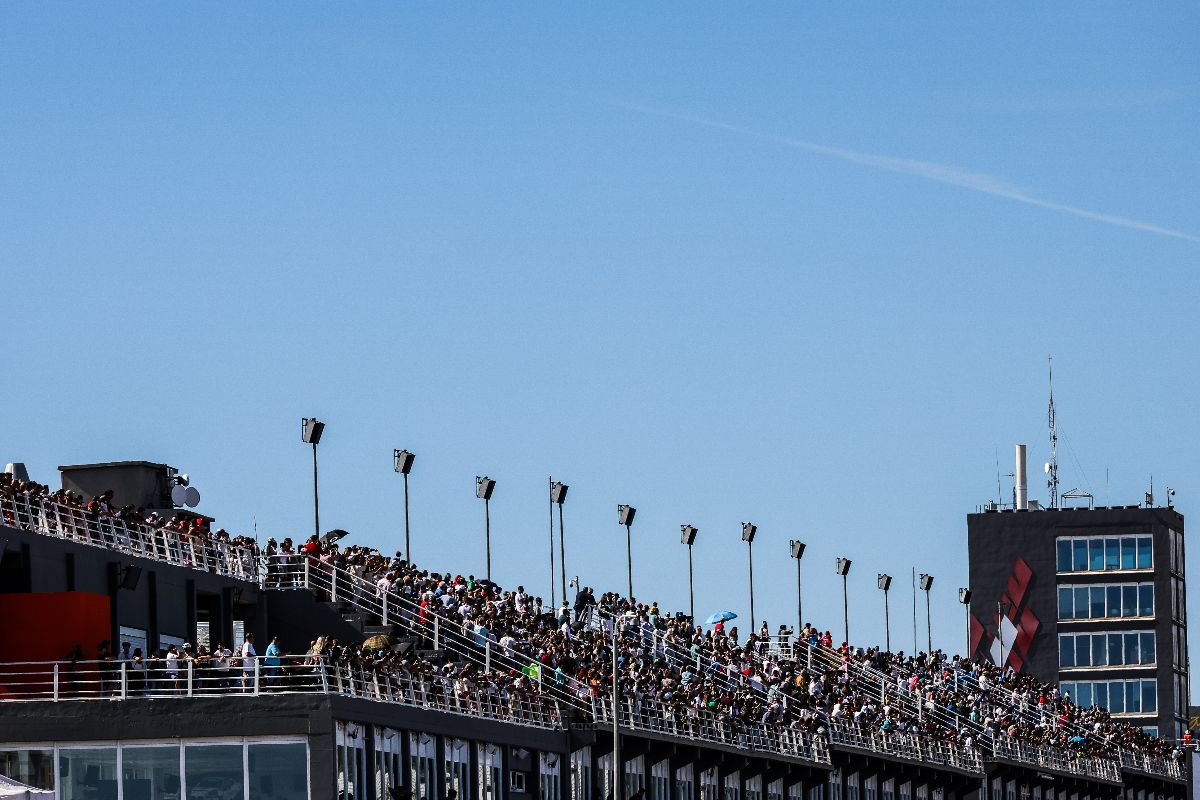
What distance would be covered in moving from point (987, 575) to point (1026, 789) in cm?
3555

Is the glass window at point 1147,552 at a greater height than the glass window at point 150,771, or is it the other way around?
the glass window at point 1147,552

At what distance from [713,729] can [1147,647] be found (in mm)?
67954

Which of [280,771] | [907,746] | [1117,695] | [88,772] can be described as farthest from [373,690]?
[1117,695]

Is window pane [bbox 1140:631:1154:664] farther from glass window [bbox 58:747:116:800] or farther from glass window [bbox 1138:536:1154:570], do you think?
glass window [bbox 58:747:116:800]

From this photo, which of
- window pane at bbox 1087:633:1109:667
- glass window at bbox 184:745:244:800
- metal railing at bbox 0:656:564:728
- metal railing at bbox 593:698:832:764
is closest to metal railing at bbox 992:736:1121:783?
metal railing at bbox 593:698:832:764

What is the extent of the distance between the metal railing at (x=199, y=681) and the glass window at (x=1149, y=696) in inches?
3293

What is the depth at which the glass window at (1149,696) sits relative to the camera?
134 meters

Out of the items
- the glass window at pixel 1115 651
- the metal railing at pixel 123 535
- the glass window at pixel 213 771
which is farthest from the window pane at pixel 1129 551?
the glass window at pixel 213 771

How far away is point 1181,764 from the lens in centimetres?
12662

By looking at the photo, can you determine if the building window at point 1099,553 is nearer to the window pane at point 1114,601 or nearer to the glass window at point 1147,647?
the window pane at point 1114,601

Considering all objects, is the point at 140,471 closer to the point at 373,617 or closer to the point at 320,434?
the point at 320,434

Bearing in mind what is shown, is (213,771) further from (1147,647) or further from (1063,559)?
(1147,647)

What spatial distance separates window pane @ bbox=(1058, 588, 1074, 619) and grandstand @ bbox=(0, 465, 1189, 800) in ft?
134

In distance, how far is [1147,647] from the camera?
134 meters
